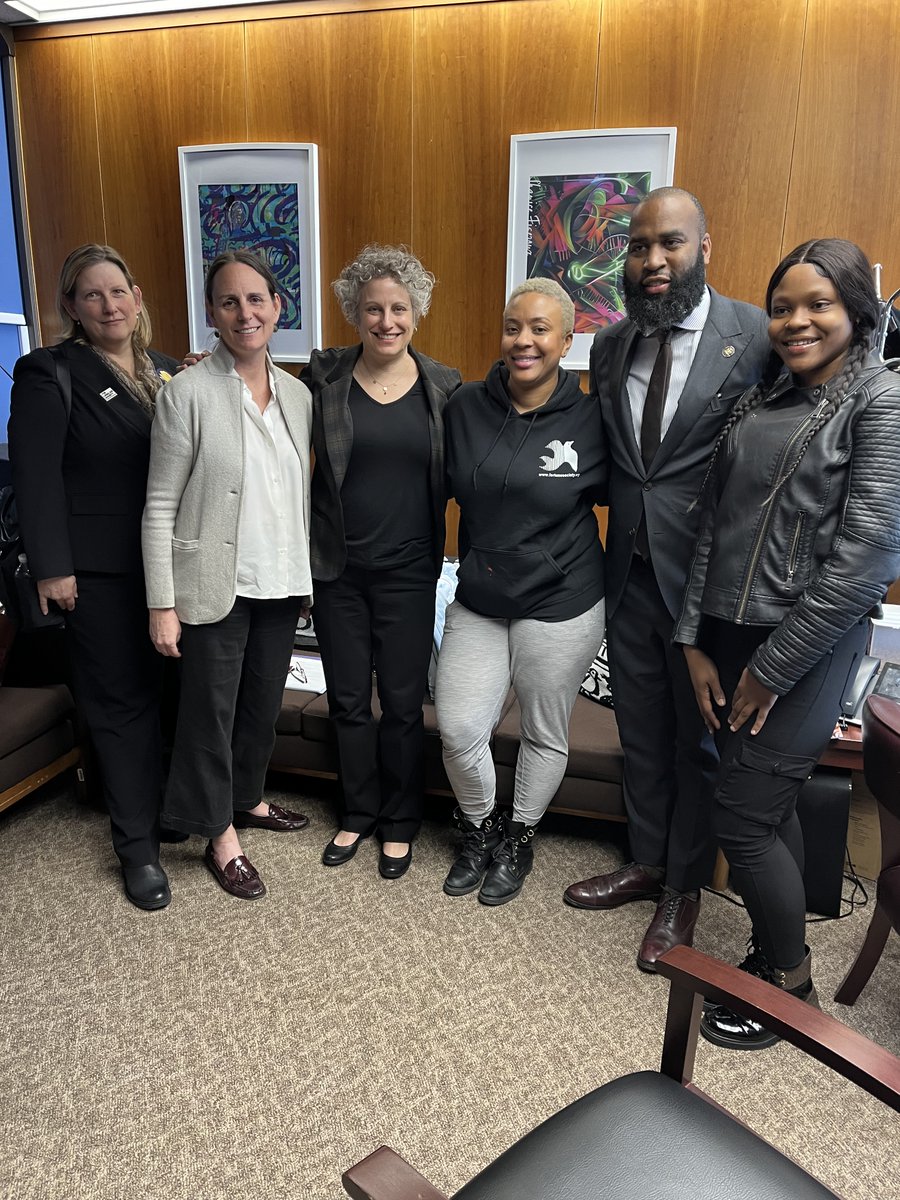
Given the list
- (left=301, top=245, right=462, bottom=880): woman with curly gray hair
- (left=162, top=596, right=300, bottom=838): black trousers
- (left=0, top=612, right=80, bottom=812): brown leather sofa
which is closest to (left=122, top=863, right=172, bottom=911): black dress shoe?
(left=162, top=596, right=300, bottom=838): black trousers

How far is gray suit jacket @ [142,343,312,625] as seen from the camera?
2023 mm

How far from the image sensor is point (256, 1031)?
1.89 m

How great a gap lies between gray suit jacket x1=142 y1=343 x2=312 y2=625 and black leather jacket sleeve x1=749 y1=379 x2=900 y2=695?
1332mm

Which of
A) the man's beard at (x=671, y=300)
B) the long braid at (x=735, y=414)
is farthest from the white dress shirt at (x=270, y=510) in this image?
the long braid at (x=735, y=414)

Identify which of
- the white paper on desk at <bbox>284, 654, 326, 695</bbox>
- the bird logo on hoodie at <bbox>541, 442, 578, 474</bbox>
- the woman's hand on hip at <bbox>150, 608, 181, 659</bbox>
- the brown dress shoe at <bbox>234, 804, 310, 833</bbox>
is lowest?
the brown dress shoe at <bbox>234, 804, 310, 833</bbox>

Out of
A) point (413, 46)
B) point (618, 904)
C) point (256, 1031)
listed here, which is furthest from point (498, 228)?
point (256, 1031)

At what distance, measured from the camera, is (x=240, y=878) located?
7.83 feet

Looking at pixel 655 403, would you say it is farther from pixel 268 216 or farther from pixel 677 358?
pixel 268 216

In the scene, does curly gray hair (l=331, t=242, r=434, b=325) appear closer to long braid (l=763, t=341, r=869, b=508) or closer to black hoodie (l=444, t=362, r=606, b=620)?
black hoodie (l=444, t=362, r=606, b=620)

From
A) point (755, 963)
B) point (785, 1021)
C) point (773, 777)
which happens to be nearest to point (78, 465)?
point (773, 777)

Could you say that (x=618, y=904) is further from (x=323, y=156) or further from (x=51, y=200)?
(x=51, y=200)

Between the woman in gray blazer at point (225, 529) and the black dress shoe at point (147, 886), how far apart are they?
162 mm

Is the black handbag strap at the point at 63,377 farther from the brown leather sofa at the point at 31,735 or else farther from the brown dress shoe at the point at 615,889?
the brown dress shoe at the point at 615,889

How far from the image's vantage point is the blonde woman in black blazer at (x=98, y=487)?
6.56 feet
